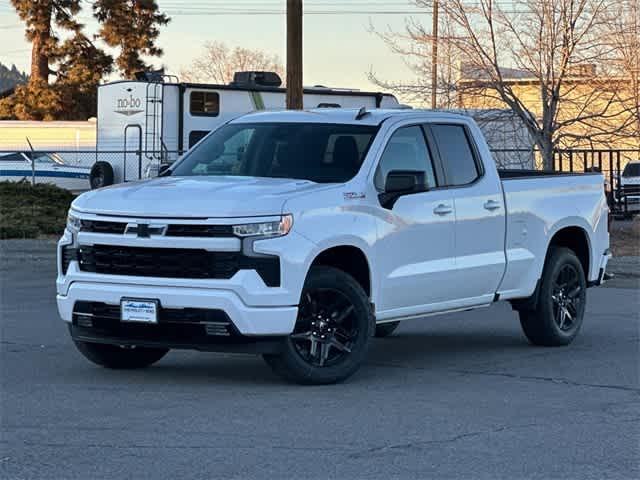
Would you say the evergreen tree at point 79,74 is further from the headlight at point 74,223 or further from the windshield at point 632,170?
the headlight at point 74,223

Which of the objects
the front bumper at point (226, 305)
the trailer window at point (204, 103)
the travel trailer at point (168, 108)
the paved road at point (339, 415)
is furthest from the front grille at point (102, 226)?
the trailer window at point (204, 103)

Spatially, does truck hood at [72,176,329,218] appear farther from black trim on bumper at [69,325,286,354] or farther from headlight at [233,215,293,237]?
black trim on bumper at [69,325,286,354]

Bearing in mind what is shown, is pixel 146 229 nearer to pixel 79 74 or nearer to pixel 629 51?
pixel 629 51

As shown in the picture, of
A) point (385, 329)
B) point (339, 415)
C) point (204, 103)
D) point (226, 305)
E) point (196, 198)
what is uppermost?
→ point (204, 103)

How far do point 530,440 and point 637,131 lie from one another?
19.1m

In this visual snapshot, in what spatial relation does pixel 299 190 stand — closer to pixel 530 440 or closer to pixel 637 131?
pixel 530 440

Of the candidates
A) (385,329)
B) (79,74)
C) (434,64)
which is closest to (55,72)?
(79,74)

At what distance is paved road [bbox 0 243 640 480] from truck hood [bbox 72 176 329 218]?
1.22 m

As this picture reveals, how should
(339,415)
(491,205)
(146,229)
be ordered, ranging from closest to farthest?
(339,415) → (146,229) → (491,205)

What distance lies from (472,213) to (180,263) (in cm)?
283

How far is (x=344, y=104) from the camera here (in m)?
37.4

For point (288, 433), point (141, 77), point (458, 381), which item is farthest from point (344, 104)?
point (288, 433)

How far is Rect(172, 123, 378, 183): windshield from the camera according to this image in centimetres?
1059

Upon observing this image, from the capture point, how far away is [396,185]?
34.3 feet
